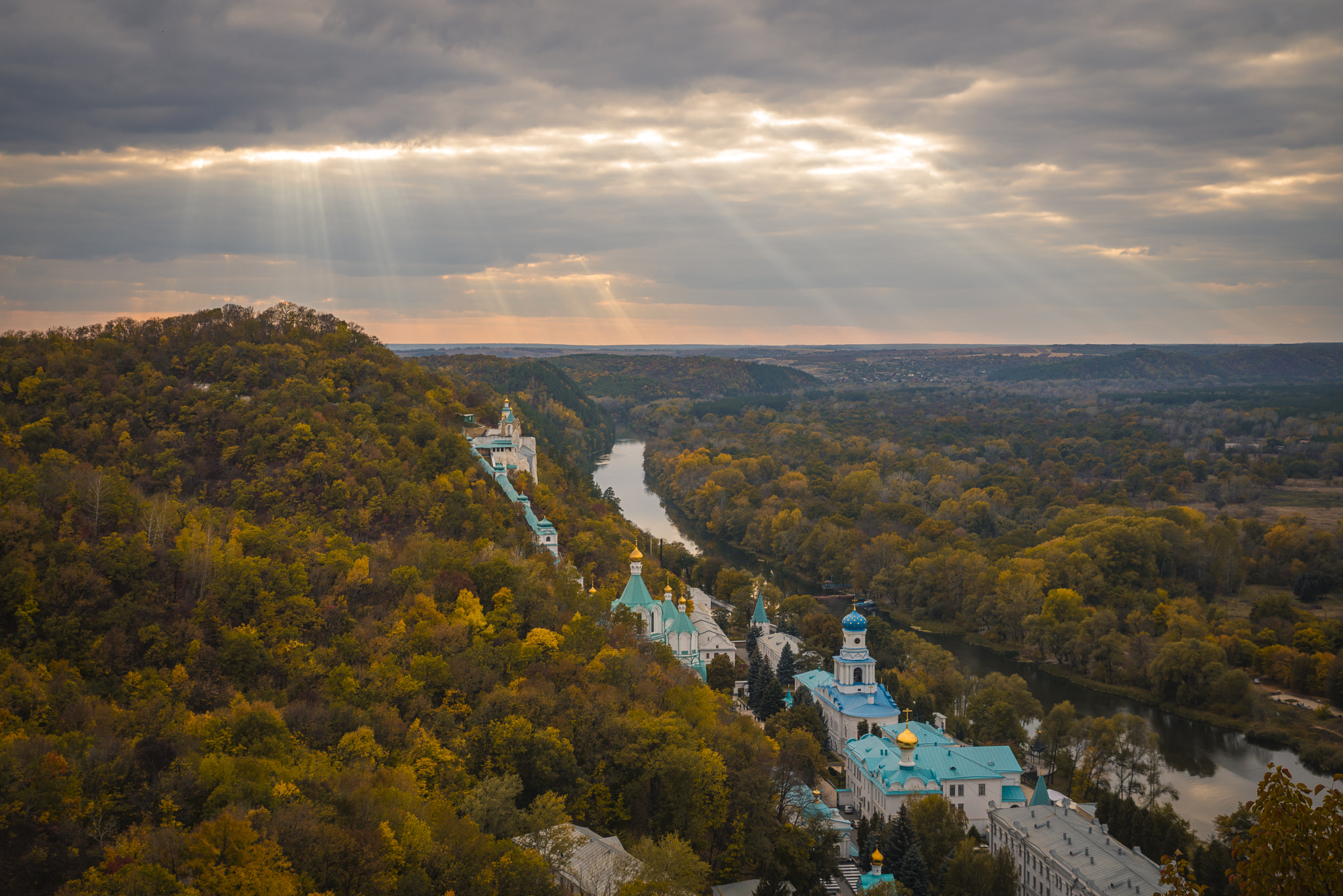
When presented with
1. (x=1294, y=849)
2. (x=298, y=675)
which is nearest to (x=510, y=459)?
(x=298, y=675)

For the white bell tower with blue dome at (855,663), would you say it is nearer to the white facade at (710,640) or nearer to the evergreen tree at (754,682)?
the evergreen tree at (754,682)

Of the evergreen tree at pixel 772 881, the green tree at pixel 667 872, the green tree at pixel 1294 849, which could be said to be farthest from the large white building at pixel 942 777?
the green tree at pixel 1294 849

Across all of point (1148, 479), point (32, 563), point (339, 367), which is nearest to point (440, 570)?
point (32, 563)

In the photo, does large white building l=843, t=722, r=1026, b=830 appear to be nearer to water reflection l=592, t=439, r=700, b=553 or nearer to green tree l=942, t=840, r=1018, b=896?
green tree l=942, t=840, r=1018, b=896

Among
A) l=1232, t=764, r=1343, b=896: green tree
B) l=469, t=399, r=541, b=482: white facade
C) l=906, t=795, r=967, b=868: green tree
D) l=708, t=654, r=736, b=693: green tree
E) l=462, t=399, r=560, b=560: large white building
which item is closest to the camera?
l=1232, t=764, r=1343, b=896: green tree

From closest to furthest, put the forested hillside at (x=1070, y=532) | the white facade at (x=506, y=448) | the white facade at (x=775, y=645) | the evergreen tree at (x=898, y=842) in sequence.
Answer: the evergreen tree at (x=898, y=842)
the white facade at (x=775, y=645)
the forested hillside at (x=1070, y=532)
the white facade at (x=506, y=448)

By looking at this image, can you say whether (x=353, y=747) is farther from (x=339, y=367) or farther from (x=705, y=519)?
(x=705, y=519)

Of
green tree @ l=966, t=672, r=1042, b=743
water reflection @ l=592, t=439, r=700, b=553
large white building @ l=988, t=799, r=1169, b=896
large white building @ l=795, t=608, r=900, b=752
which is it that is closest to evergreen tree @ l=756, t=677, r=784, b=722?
large white building @ l=795, t=608, r=900, b=752
